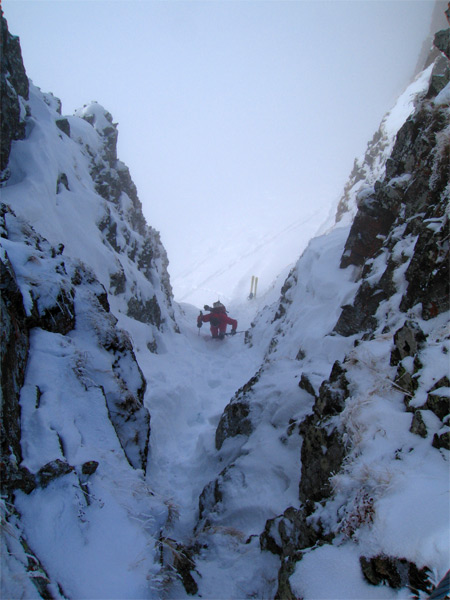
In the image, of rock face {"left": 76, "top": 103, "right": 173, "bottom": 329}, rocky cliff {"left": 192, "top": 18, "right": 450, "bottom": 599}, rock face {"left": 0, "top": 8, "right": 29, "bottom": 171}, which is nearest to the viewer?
rocky cliff {"left": 192, "top": 18, "right": 450, "bottom": 599}

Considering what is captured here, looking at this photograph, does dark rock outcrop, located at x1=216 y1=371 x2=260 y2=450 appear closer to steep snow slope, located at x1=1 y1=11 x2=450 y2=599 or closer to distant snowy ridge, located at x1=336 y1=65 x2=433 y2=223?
steep snow slope, located at x1=1 y1=11 x2=450 y2=599

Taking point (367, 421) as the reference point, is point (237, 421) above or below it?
above

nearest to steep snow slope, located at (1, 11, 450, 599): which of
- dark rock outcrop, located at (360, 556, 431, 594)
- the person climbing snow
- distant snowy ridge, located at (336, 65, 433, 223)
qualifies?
dark rock outcrop, located at (360, 556, 431, 594)

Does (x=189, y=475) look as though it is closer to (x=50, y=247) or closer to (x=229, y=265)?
(x=50, y=247)

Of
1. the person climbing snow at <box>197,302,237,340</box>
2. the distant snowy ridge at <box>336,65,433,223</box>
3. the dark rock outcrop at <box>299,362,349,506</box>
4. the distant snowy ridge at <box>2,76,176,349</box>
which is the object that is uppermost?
the distant snowy ridge at <box>336,65,433,223</box>

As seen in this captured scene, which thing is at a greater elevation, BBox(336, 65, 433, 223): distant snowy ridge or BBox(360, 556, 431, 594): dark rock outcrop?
BBox(336, 65, 433, 223): distant snowy ridge

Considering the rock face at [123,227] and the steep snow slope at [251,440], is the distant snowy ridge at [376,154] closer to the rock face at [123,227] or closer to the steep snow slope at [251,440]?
the rock face at [123,227]

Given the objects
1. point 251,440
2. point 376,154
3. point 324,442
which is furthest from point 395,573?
point 376,154

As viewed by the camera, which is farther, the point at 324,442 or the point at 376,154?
the point at 376,154

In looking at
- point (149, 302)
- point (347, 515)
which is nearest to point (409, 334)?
point (347, 515)

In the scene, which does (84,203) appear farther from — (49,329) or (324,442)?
(324,442)

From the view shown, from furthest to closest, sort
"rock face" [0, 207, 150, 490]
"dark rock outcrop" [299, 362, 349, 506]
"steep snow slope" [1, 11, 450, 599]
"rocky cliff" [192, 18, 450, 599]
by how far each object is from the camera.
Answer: "dark rock outcrop" [299, 362, 349, 506] < "rock face" [0, 207, 150, 490] < "steep snow slope" [1, 11, 450, 599] < "rocky cliff" [192, 18, 450, 599]

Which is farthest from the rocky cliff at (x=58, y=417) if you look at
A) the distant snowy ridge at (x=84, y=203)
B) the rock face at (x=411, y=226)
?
the rock face at (x=411, y=226)

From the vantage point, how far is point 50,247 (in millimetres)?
6383
